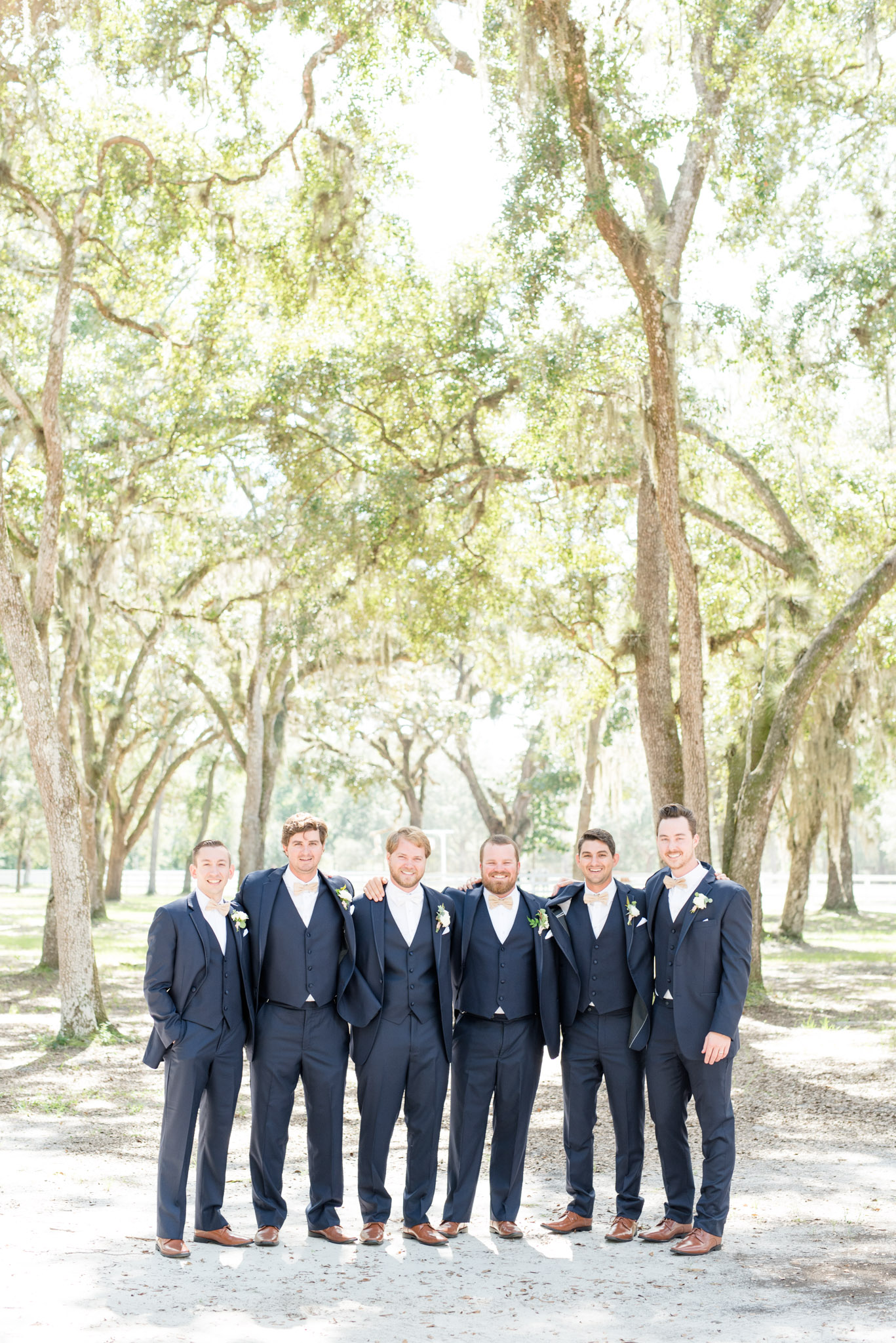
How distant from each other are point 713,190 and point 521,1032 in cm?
843

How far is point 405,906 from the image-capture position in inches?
206

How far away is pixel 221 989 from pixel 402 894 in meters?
0.82

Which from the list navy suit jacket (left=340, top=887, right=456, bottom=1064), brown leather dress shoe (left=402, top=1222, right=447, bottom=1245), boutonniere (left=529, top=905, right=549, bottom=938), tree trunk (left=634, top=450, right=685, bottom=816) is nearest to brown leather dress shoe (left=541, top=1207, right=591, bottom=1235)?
brown leather dress shoe (left=402, top=1222, right=447, bottom=1245)

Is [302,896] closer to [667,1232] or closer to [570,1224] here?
[570,1224]

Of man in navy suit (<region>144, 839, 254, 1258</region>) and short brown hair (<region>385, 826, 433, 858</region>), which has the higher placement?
short brown hair (<region>385, 826, 433, 858</region>)

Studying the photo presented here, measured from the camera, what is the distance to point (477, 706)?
29156 millimetres

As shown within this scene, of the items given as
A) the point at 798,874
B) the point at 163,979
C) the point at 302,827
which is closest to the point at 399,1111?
the point at 163,979

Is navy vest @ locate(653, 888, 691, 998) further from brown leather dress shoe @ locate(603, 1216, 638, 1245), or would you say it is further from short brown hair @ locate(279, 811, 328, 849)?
short brown hair @ locate(279, 811, 328, 849)

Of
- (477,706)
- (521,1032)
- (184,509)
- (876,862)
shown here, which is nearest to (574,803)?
(477,706)

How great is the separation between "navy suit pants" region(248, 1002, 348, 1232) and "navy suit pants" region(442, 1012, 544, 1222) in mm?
499

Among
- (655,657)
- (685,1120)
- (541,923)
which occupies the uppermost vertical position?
(655,657)

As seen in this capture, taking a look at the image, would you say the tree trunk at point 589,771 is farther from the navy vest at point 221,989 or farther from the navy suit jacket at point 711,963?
the navy vest at point 221,989

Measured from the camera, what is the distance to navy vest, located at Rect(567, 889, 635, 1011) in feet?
17.2

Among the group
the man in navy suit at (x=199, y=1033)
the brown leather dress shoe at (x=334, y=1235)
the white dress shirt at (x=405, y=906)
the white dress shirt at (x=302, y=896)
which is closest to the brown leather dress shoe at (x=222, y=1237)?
the man in navy suit at (x=199, y=1033)
